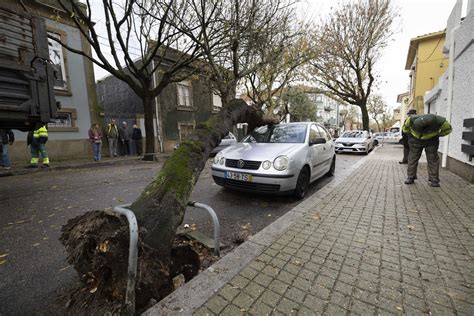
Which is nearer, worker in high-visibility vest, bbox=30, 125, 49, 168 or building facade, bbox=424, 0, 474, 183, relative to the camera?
building facade, bbox=424, 0, 474, 183

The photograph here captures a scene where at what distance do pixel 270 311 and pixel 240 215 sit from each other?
2161 millimetres

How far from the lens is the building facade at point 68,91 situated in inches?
403

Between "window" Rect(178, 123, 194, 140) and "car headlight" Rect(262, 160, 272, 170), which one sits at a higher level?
"window" Rect(178, 123, 194, 140)

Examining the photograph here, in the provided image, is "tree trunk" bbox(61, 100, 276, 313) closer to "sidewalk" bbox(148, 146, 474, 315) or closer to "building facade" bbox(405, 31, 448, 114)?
"sidewalk" bbox(148, 146, 474, 315)

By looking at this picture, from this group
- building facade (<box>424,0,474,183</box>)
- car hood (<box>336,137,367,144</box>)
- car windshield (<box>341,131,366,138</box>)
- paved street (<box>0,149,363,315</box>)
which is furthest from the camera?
car windshield (<box>341,131,366,138</box>)

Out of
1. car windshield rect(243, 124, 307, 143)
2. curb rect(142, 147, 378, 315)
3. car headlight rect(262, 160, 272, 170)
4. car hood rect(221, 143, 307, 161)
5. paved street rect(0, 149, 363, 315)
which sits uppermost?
car windshield rect(243, 124, 307, 143)

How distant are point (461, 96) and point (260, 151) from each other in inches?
242

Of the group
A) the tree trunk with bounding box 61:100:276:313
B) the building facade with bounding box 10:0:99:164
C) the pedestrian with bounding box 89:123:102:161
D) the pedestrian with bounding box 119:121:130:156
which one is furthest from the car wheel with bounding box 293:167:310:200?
the pedestrian with bounding box 119:121:130:156

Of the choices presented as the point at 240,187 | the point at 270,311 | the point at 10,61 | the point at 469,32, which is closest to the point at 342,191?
the point at 240,187

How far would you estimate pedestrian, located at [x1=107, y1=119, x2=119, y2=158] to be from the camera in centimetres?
1198

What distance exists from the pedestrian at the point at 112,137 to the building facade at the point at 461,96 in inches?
552

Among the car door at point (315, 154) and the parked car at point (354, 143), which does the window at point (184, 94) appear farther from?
the car door at point (315, 154)

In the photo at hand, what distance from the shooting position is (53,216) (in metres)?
3.74

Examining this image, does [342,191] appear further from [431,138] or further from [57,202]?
[57,202]
